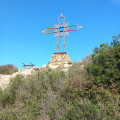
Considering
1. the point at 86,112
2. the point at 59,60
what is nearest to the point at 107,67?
Result: the point at 86,112

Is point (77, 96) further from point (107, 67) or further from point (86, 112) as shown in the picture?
point (107, 67)

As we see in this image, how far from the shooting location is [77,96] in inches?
247

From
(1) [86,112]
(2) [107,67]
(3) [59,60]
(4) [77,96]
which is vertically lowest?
(1) [86,112]

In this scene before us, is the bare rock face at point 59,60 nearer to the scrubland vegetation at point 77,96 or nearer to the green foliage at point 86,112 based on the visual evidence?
the scrubland vegetation at point 77,96

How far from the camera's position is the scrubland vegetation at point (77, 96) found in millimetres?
4996

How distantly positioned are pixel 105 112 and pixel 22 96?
4.91 m

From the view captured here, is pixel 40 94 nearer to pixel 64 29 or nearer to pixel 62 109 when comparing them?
pixel 62 109

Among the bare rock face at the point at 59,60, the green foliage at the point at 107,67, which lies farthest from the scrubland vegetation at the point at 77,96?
the bare rock face at the point at 59,60

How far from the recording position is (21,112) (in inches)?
250

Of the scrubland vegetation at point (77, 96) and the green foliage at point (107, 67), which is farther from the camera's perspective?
the green foliage at point (107, 67)

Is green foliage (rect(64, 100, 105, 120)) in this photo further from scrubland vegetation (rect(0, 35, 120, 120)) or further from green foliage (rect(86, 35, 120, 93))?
green foliage (rect(86, 35, 120, 93))

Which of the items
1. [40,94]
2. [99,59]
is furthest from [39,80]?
[99,59]

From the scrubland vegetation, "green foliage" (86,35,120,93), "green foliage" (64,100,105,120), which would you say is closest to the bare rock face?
the scrubland vegetation

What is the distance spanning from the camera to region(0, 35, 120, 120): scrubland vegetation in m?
5.00
